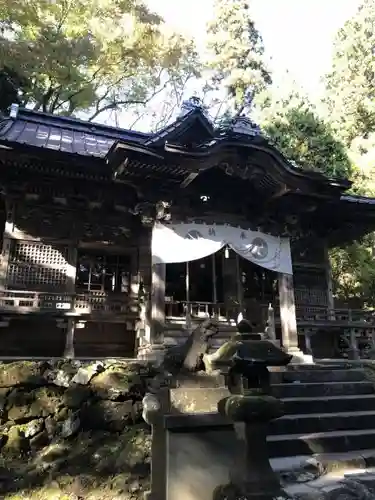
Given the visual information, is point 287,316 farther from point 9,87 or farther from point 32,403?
point 9,87

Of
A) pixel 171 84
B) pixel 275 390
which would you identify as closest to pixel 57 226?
pixel 275 390

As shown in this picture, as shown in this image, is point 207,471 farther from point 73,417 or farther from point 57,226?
point 57,226

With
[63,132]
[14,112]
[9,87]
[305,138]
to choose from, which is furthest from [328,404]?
[9,87]

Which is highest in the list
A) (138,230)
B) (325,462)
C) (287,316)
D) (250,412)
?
(138,230)

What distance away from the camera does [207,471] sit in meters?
4.09

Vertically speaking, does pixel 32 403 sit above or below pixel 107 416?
above

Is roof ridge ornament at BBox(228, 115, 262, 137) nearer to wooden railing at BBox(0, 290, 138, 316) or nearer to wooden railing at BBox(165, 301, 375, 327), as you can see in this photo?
wooden railing at BBox(165, 301, 375, 327)

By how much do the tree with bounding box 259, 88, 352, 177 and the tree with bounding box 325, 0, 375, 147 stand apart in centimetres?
376

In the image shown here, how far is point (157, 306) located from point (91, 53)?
12430mm

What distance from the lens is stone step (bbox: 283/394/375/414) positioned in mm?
6637

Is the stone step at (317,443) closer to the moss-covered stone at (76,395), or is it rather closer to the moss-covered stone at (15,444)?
the moss-covered stone at (76,395)

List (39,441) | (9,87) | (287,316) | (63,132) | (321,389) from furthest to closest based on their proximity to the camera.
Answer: (9,87) → (63,132) → (287,316) → (321,389) → (39,441)

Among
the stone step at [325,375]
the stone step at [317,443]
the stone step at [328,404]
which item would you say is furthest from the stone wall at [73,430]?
the stone step at [325,375]

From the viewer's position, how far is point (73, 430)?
20.1 feet
